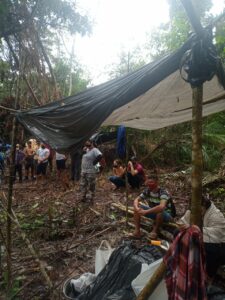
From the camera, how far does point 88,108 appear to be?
2562 millimetres

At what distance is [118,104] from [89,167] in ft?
16.1

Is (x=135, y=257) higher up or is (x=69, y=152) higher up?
(x=69, y=152)

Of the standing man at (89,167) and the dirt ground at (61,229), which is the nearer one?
the dirt ground at (61,229)

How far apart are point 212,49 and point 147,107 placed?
2.02m

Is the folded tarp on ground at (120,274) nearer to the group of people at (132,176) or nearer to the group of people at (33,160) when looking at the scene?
the group of people at (132,176)

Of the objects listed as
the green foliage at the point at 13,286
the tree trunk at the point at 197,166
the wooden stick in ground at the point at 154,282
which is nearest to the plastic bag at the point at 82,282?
the green foliage at the point at 13,286

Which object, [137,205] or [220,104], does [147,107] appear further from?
[137,205]

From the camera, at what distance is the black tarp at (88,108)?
2227 millimetres

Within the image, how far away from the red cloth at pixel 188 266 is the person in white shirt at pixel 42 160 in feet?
26.8

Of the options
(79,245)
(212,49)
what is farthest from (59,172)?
(212,49)

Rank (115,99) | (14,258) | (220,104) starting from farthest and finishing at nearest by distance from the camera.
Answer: (14,258)
(220,104)
(115,99)

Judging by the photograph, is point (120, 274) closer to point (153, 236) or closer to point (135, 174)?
point (153, 236)

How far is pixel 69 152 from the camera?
9.61 ft

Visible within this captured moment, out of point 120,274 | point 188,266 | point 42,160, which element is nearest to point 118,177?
point 42,160
